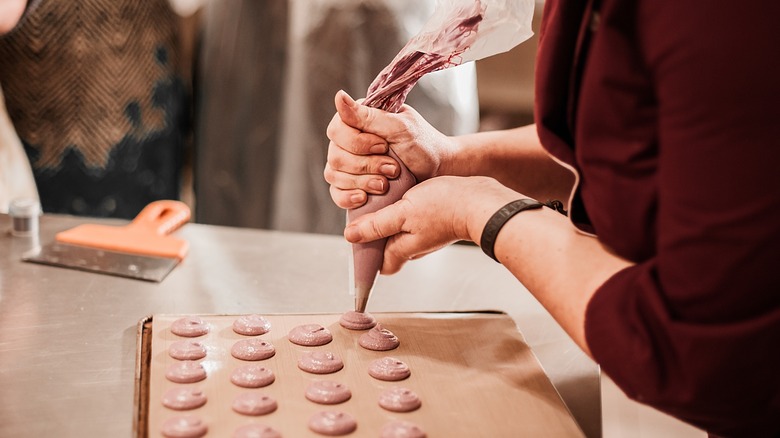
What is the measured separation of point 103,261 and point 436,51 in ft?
2.36

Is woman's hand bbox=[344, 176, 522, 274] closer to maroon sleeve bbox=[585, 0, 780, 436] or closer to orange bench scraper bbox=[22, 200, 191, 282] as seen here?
maroon sleeve bbox=[585, 0, 780, 436]

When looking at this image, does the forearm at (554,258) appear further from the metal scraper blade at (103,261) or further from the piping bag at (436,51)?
the metal scraper blade at (103,261)

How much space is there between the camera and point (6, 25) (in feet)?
6.09

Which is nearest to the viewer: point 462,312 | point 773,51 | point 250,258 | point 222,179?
point 773,51

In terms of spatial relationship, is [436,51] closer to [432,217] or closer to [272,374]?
[432,217]

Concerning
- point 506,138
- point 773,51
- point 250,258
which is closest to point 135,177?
point 250,258

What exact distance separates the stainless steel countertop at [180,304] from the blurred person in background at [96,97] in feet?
2.49

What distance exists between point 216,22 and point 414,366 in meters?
1.58

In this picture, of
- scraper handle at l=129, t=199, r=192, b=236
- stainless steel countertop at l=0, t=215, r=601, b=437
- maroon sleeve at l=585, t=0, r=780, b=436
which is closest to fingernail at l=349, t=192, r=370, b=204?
stainless steel countertop at l=0, t=215, r=601, b=437

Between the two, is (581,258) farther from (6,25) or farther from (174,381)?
(6,25)

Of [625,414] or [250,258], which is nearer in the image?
[625,414]

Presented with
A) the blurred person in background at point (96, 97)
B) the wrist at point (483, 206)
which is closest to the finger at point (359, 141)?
the wrist at point (483, 206)

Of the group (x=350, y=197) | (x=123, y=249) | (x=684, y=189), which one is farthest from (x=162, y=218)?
(x=684, y=189)

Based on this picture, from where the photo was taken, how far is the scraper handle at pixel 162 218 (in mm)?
1490
